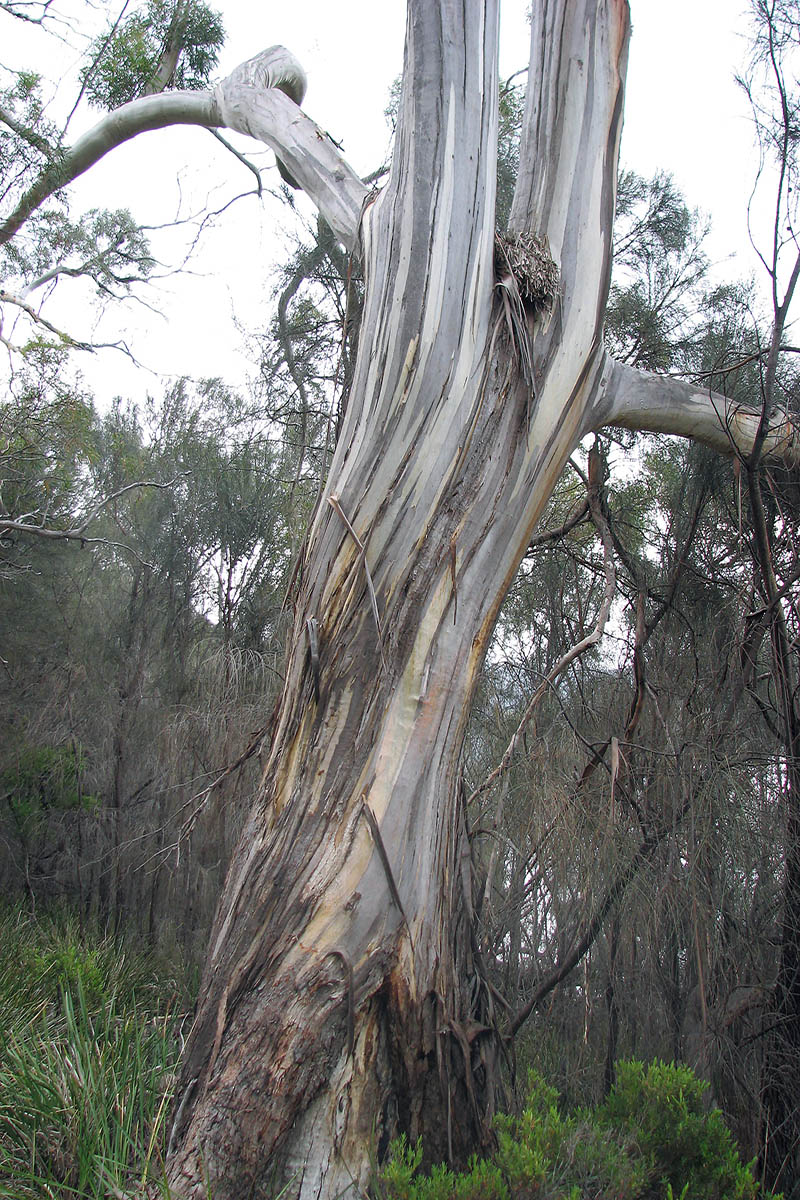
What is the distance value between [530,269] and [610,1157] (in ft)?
8.35

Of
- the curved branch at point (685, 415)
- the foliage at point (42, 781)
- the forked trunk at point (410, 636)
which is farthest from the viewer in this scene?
the foliage at point (42, 781)

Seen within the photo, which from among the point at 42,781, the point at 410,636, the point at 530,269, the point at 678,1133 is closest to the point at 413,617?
the point at 410,636

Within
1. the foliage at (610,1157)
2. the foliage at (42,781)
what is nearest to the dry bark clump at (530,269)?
the foliage at (610,1157)

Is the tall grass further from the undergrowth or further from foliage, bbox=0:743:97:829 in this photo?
foliage, bbox=0:743:97:829

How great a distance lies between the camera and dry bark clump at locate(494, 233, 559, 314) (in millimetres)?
2844

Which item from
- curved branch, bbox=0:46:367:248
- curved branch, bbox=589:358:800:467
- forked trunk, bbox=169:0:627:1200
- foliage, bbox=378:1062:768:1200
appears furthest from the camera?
curved branch, bbox=0:46:367:248

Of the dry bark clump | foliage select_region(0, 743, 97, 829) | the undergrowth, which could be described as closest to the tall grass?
the undergrowth

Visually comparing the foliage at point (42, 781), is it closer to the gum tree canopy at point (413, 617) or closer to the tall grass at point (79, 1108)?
the tall grass at point (79, 1108)

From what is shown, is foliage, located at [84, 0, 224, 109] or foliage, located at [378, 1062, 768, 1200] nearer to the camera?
foliage, located at [378, 1062, 768, 1200]

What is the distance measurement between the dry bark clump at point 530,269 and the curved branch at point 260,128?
3.19ft

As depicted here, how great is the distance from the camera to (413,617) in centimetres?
246

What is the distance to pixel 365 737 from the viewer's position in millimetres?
2334

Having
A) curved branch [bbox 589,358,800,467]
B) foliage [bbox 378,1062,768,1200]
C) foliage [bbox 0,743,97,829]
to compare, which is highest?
curved branch [bbox 589,358,800,467]

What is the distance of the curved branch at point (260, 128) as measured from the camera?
3.81m
